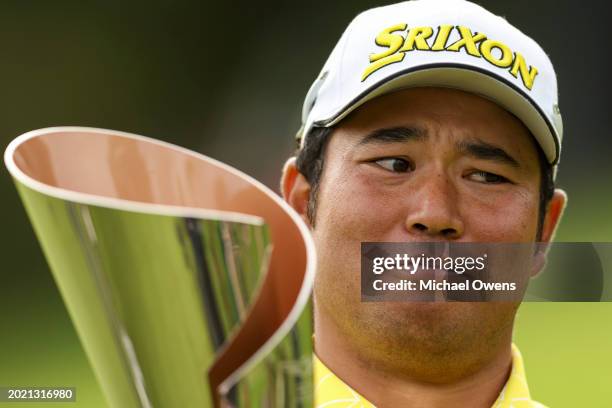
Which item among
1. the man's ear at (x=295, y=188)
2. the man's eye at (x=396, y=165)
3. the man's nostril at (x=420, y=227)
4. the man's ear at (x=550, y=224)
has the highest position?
the man's eye at (x=396, y=165)

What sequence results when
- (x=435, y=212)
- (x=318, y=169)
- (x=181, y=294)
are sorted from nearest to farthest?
1. (x=181, y=294)
2. (x=435, y=212)
3. (x=318, y=169)

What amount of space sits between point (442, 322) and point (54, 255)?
0.74 meters

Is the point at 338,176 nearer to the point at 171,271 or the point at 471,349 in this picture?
the point at 471,349

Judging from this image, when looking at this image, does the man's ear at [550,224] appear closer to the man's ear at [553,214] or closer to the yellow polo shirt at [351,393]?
the man's ear at [553,214]

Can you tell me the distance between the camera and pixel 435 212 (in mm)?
892

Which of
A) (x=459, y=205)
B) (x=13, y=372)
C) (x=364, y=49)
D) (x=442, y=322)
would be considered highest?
(x=364, y=49)

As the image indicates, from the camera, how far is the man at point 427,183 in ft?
3.02

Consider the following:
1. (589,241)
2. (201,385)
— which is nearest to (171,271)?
(201,385)

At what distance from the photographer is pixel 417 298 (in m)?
0.94

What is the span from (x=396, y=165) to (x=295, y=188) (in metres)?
0.18

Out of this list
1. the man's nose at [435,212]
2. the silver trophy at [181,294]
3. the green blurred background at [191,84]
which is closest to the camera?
the silver trophy at [181,294]

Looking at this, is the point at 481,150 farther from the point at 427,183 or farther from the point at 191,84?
the point at 191,84

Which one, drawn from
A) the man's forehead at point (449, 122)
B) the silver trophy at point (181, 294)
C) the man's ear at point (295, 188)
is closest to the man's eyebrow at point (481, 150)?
the man's forehead at point (449, 122)

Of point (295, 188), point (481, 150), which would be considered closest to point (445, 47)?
point (481, 150)
